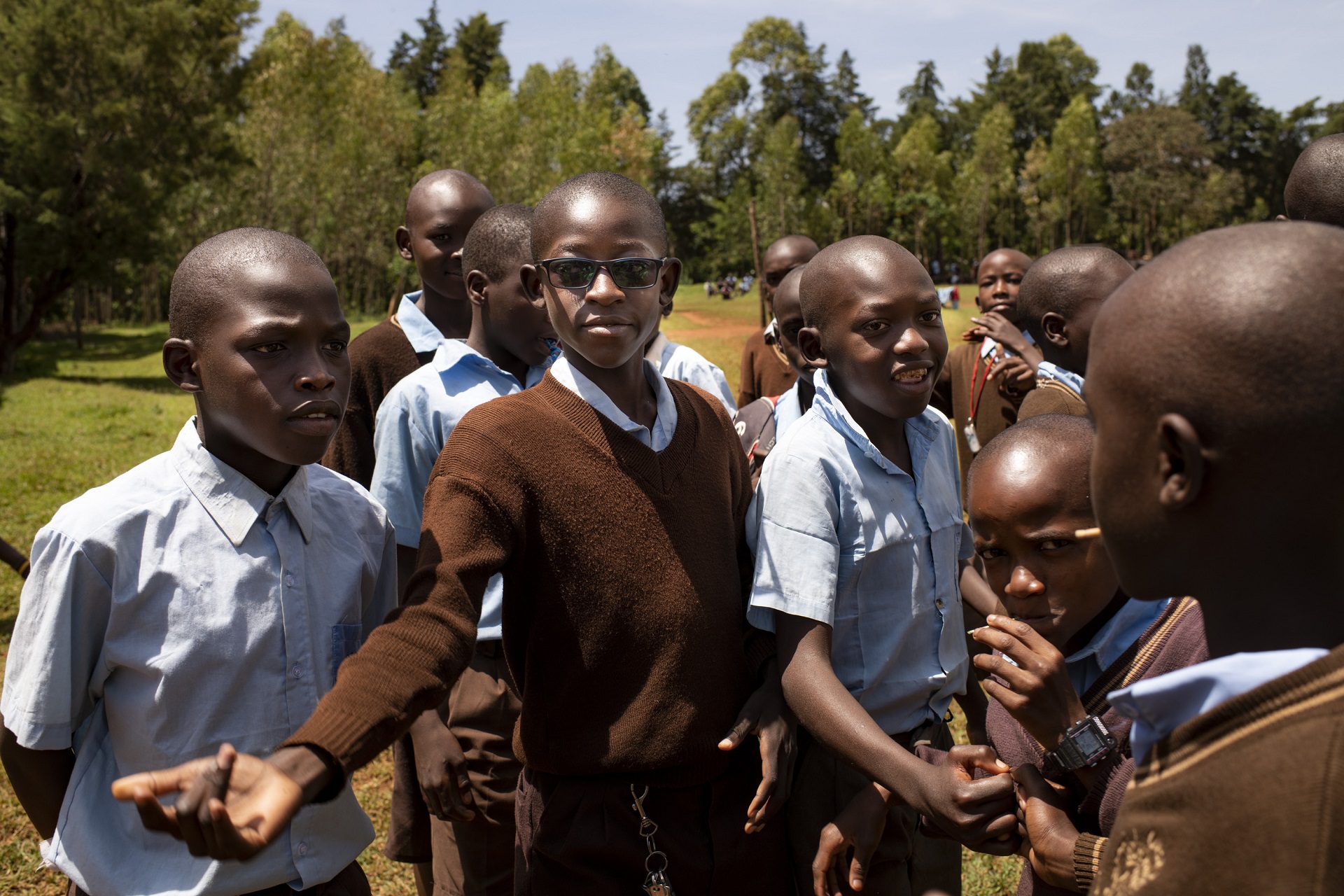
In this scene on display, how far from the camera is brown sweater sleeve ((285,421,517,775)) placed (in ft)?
4.92

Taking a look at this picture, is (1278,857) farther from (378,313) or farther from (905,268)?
(378,313)

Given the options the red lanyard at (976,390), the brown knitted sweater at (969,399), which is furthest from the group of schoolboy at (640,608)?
the red lanyard at (976,390)

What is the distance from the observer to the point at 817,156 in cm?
6147

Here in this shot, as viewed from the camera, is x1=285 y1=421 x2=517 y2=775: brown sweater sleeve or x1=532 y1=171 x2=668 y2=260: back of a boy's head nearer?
x1=285 y1=421 x2=517 y2=775: brown sweater sleeve

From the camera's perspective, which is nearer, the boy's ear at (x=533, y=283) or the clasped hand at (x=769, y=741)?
the clasped hand at (x=769, y=741)

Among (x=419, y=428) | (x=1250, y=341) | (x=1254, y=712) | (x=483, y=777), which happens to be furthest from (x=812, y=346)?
(x=1254, y=712)

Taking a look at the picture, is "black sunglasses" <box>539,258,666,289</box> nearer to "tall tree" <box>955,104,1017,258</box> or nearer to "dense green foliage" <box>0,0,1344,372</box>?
"dense green foliage" <box>0,0,1344,372</box>

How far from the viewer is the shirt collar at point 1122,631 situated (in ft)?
6.23

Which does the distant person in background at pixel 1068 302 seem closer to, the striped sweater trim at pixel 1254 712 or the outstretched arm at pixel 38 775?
the striped sweater trim at pixel 1254 712

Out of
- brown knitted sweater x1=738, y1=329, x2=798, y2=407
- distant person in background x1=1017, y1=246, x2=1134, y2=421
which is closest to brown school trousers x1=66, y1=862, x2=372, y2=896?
distant person in background x1=1017, y1=246, x2=1134, y2=421

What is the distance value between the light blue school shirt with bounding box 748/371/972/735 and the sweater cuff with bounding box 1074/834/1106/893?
2.00 ft

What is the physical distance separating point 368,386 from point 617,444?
1576 millimetres

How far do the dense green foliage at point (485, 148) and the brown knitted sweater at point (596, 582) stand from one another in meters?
19.7

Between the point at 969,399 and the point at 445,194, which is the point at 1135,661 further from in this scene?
the point at 969,399
